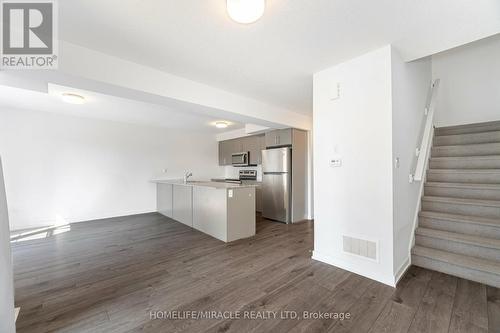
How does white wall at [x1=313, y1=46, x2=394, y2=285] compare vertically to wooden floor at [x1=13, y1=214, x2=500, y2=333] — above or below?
above

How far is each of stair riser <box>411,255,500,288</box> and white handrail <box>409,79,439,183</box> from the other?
973mm

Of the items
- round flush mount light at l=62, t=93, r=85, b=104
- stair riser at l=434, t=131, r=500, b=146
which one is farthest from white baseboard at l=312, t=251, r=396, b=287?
round flush mount light at l=62, t=93, r=85, b=104

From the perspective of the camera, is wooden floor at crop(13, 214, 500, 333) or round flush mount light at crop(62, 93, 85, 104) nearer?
wooden floor at crop(13, 214, 500, 333)

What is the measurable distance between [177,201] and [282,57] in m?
3.91

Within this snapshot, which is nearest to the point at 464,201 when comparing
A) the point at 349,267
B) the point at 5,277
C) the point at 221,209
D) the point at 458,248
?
the point at 458,248

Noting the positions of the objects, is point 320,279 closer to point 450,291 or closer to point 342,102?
point 450,291

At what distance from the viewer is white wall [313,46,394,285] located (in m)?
2.08

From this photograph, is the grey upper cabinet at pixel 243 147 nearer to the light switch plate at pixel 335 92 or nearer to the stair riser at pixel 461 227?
the light switch plate at pixel 335 92

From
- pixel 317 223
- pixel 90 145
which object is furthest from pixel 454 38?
pixel 90 145

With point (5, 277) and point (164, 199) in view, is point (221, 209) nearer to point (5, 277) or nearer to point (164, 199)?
point (5, 277)

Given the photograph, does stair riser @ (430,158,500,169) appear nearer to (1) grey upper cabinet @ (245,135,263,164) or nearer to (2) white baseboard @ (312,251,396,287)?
(2) white baseboard @ (312,251,396,287)

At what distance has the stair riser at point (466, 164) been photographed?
9.23 feet

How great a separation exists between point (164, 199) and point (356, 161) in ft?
15.8

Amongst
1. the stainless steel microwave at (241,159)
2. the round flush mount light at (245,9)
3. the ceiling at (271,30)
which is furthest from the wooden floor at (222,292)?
the stainless steel microwave at (241,159)
